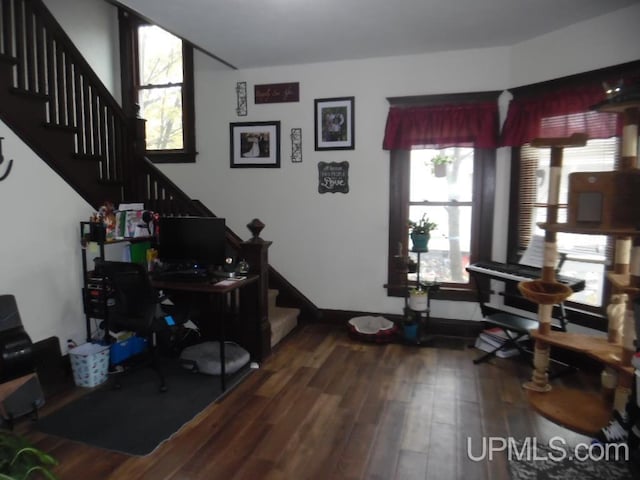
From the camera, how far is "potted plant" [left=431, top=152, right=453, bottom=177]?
14.0 feet

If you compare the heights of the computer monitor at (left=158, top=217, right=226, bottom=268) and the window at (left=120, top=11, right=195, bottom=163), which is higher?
the window at (left=120, top=11, right=195, bottom=163)

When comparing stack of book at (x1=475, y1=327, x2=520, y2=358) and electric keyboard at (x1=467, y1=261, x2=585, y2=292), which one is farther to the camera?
stack of book at (x1=475, y1=327, x2=520, y2=358)

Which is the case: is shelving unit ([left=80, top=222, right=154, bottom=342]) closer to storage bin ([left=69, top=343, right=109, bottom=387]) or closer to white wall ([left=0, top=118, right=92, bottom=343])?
white wall ([left=0, top=118, right=92, bottom=343])

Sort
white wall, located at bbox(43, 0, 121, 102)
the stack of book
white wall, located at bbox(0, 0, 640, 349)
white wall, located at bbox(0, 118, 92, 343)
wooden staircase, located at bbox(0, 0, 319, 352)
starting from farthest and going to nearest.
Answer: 1. white wall, located at bbox(43, 0, 121, 102)
2. the stack of book
3. white wall, located at bbox(0, 0, 640, 349)
4. wooden staircase, located at bbox(0, 0, 319, 352)
5. white wall, located at bbox(0, 118, 92, 343)

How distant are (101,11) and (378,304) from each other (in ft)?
14.9

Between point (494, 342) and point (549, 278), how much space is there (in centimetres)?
133

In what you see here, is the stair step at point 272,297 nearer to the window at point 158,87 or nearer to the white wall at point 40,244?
the white wall at point 40,244

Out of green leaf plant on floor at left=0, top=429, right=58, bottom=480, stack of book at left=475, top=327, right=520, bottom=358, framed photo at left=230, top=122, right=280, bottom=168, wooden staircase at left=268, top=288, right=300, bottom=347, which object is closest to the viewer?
green leaf plant on floor at left=0, top=429, right=58, bottom=480

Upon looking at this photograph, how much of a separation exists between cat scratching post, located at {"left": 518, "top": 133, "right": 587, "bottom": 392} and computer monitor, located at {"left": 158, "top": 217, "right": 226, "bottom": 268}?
89.0 inches

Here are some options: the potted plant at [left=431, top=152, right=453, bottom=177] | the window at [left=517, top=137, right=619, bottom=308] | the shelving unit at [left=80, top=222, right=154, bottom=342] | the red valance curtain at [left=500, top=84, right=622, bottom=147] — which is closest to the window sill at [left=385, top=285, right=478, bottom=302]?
the window at [left=517, top=137, right=619, bottom=308]

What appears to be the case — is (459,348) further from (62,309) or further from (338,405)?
(62,309)

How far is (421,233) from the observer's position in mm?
4113

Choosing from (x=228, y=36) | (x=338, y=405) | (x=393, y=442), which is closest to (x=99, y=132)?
(x=228, y=36)

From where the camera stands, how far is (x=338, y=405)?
2.97 m
